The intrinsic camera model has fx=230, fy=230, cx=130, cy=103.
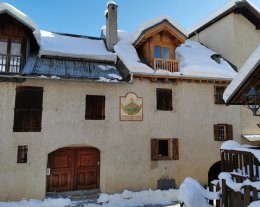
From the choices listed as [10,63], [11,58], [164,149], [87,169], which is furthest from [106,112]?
[11,58]

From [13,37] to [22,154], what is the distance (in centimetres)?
625

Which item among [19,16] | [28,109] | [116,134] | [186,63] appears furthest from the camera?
[186,63]

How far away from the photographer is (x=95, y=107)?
42.5 ft

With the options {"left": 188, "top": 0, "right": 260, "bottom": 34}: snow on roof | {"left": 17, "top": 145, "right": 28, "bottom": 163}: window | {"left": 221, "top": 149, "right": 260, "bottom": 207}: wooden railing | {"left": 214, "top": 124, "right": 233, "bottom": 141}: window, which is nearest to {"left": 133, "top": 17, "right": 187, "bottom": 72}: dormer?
{"left": 214, "top": 124, "right": 233, "bottom": 141}: window

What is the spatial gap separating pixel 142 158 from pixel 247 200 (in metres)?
7.68

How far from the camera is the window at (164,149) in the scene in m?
13.4

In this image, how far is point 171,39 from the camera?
1501 centimetres

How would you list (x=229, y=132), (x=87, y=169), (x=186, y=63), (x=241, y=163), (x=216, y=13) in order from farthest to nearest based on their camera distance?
(x=216, y=13) → (x=186, y=63) → (x=229, y=132) → (x=87, y=169) → (x=241, y=163)

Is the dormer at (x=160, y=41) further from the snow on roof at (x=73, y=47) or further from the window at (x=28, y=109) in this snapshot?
the window at (x=28, y=109)

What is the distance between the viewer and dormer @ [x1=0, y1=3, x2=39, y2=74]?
39.1 feet

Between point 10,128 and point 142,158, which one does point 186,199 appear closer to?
point 142,158

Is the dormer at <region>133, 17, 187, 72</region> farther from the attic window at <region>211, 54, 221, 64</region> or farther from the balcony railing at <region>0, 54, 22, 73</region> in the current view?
the balcony railing at <region>0, 54, 22, 73</region>

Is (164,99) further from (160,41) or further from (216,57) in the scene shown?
(216,57)

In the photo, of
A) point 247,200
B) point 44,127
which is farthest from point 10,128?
point 247,200
